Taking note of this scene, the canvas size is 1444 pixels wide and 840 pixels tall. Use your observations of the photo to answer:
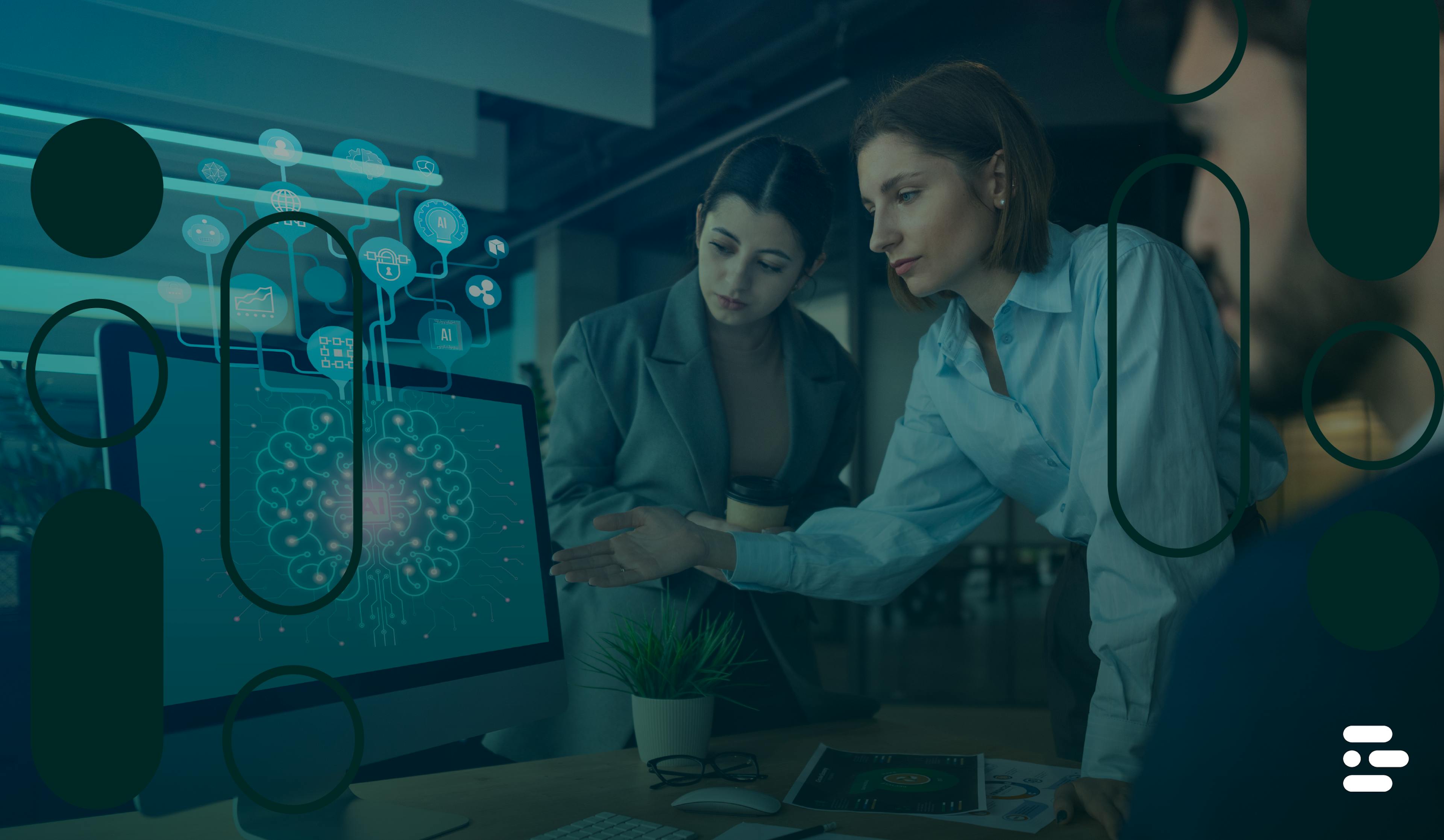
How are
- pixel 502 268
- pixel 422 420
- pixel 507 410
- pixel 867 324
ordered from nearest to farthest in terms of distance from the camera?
1. pixel 422 420
2. pixel 507 410
3. pixel 867 324
4. pixel 502 268

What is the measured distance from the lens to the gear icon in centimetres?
142

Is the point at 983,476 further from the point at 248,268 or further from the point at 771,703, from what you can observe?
the point at 248,268

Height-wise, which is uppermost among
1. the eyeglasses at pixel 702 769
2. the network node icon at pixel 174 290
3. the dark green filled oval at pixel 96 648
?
the network node icon at pixel 174 290

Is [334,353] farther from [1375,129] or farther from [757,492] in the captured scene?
[1375,129]

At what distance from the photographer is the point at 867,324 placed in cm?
155

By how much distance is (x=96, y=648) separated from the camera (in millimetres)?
838

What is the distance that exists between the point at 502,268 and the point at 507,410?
2.21 ft

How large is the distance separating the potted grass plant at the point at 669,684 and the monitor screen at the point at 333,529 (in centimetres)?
17

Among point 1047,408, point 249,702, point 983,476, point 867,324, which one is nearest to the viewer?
point 249,702

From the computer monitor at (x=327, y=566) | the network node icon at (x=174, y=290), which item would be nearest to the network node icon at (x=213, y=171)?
the network node icon at (x=174, y=290)

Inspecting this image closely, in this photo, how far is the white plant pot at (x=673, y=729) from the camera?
1.17 meters

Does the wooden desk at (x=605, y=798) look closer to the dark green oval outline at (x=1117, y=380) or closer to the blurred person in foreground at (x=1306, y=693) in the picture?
the dark green oval outline at (x=1117, y=380)

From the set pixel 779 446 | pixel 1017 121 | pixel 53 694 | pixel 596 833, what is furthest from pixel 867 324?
pixel 53 694

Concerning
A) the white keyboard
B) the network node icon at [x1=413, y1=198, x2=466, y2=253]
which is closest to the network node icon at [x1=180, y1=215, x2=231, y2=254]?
the network node icon at [x1=413, y1=198, x2=466, y2=253]
